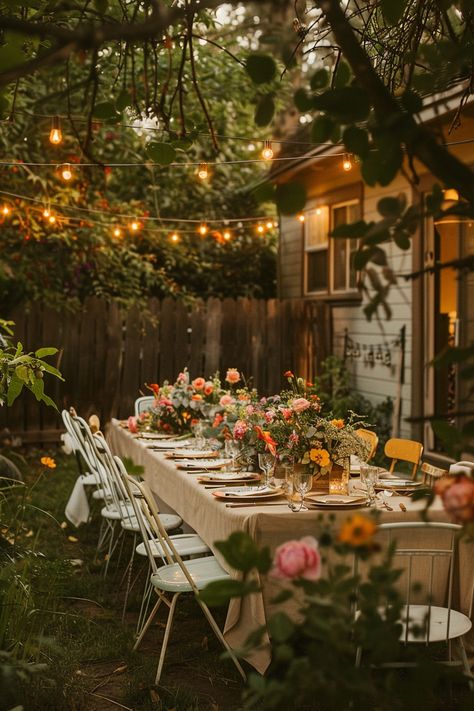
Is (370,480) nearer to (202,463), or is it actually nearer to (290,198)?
(202,463)

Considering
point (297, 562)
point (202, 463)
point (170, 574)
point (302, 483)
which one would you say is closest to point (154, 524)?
point (170, 574)

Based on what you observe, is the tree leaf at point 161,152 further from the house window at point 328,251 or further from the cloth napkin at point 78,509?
the house window at point 328,251

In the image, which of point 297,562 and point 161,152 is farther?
point 161,152

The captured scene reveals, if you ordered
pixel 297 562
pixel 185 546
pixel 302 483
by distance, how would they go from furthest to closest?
pixel 185 546 → pixel 302 483 → pixel 297 562

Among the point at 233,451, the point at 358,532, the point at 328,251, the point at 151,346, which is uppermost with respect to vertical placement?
the point at 328,251

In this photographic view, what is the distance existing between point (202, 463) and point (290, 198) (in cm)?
370

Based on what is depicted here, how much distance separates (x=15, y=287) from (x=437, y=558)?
7.59 meters

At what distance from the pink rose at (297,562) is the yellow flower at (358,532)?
12cm

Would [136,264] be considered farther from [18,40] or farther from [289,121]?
[289,121]

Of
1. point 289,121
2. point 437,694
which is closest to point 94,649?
point 437,694

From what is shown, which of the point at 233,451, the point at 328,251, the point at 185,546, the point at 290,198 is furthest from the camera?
the point at 328,251

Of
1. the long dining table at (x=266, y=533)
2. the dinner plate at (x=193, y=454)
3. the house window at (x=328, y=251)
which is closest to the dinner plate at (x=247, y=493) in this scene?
the long dining table at (x=266, y=533)

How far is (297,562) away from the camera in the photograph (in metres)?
1.60

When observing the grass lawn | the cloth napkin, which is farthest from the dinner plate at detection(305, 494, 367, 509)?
the cloth napkin
